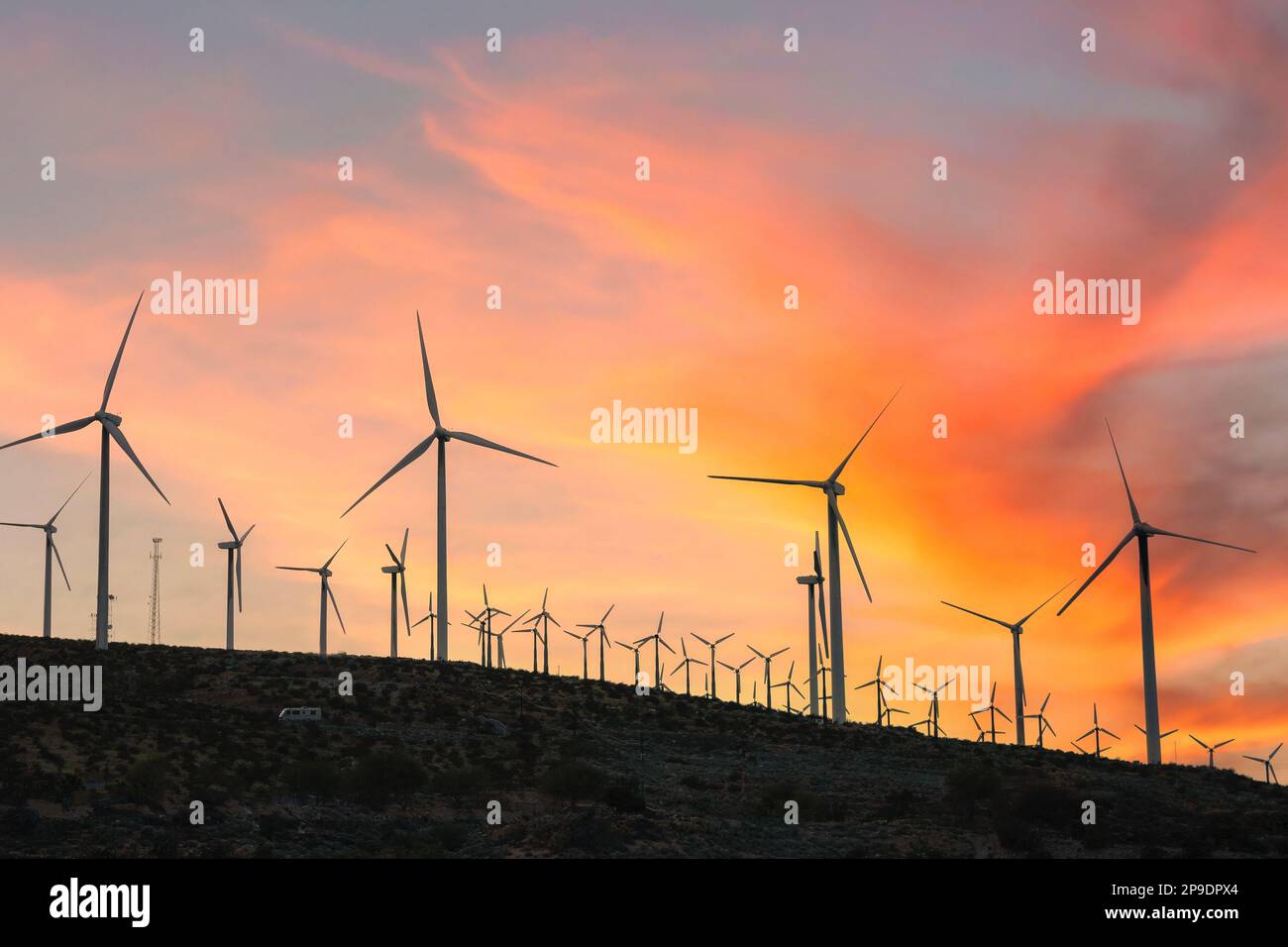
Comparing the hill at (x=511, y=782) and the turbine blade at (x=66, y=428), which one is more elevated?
the turbine blade at (x=66, y=428)

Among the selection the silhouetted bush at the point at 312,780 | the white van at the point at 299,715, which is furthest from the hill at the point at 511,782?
the white van at the point at 299,715

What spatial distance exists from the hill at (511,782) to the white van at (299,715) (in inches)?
49.3

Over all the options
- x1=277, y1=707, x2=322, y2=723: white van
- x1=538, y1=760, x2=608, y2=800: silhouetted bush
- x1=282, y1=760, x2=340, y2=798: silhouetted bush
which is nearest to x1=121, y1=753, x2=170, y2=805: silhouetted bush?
x1=282, y1=760, x2=340, y2=798: silhouetted bush

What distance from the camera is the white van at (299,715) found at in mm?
100000

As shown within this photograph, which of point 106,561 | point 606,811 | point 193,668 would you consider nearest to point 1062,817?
point 606,811

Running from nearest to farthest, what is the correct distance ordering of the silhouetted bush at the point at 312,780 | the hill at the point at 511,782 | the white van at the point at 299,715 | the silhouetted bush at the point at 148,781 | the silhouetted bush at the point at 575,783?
the hill at the point at 511,782 < the silhouetted bush at the point at 148,781 < the silhouetted bush at the point at 312,780 < the silhouetted bush at the point at 575,783 < the white van at the point at 299,715

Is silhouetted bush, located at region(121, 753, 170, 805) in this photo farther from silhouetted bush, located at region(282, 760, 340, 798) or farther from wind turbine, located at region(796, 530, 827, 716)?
wind turbine, located at region(796, 530, 827, 716)

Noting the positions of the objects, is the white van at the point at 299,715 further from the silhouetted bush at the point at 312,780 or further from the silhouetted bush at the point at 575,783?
the silhouetted bush at the point at 575,783

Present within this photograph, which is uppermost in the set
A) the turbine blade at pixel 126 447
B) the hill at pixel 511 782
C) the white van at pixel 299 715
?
the turbine blade at pixel 126 447

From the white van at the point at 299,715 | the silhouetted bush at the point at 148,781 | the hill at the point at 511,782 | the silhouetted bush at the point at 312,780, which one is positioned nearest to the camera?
the hill at the point at 511,782

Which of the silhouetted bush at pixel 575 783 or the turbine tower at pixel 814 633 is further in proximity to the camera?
the turbine tower at pixel 814 633

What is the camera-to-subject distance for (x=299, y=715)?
331 feet

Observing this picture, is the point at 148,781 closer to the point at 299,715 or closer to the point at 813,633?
the point at 299,715

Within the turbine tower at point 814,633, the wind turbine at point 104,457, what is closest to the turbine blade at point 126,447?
the wind turbine at point 104,457
